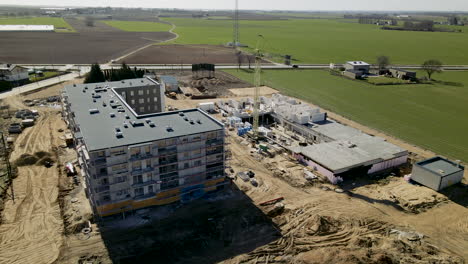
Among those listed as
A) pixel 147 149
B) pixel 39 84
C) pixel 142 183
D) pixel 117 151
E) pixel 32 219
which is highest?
pixel 117 151

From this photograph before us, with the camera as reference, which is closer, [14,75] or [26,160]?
[26,160]

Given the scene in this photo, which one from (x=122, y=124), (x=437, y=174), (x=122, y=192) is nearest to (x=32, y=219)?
(x=122, y=192)

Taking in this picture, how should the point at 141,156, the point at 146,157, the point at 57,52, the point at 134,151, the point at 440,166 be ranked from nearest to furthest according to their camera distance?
the point at 134,151 → the point at 141,156 → the point at 146,157 → the point at 440,166 → the point at 57,52

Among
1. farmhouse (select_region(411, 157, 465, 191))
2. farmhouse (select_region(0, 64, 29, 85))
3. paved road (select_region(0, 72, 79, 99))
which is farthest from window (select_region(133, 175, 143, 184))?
farmhouse (select_region(0, 64, 29, 85))

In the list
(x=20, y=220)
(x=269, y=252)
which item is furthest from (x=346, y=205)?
(x=20, y=220)

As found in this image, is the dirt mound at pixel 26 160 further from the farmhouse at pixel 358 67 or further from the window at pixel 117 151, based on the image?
the farmhouse at pixel 358 67

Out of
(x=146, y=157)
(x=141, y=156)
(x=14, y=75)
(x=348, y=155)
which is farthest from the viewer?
(x=14, y=75)

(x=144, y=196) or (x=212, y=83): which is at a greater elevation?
(x=212, y=83)

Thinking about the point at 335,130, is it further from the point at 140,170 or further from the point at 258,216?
the point at 140,170
